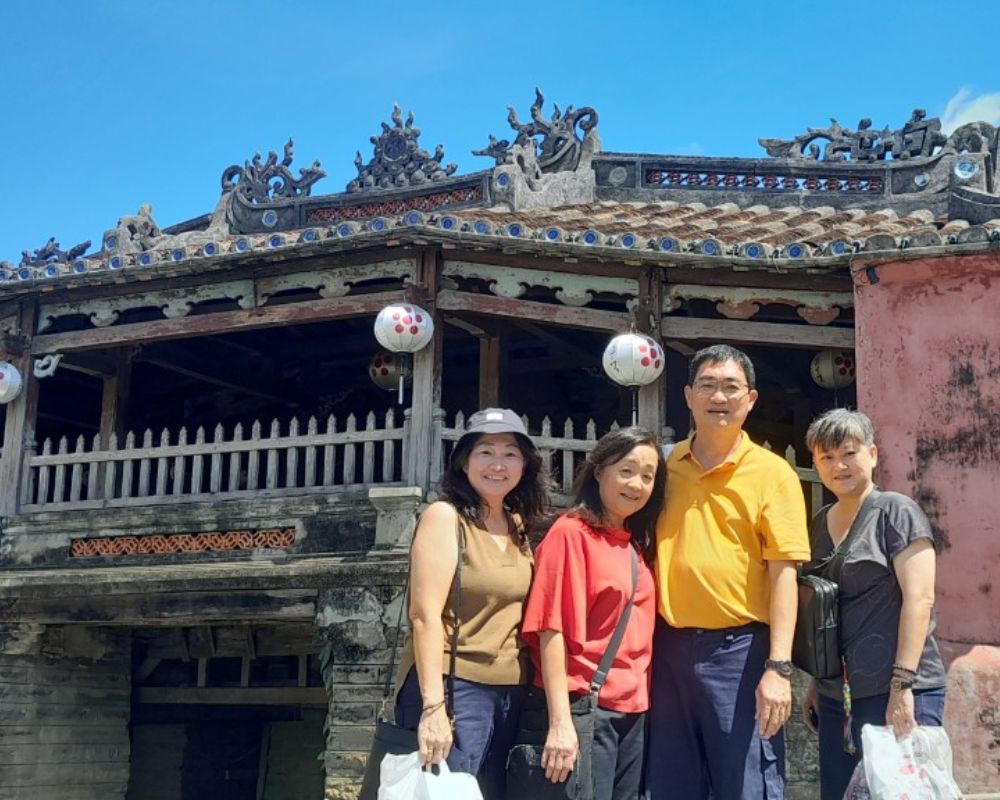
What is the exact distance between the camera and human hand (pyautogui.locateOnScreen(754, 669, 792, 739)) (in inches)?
164

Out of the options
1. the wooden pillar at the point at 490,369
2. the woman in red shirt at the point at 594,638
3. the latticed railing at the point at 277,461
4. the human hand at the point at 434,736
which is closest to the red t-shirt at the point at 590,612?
the woman in red shirt at the point at 594,638

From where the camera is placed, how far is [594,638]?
14.0 feet

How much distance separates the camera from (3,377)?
32.8 ft

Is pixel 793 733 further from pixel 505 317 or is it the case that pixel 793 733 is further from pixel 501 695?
pixel 501 695

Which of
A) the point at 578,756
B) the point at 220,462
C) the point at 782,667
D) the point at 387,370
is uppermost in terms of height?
the point at 387,370

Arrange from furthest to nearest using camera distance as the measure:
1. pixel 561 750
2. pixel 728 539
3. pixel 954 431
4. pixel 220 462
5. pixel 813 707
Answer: pixel 220 462 → pixel 954 431 → pixel 813 707 → pixel 728 539 → pixel 561 750

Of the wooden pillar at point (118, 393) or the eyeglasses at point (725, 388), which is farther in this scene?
the wooden pillar at point (118, 393)

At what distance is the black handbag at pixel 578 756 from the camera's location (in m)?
4.14

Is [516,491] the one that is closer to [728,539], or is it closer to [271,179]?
[728,539]

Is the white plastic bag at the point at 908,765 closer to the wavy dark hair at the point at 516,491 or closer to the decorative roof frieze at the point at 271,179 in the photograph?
the wavy dark hair at the point at 516,491

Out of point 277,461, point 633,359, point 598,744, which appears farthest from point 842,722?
point 277,461

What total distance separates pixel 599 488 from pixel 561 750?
98cm

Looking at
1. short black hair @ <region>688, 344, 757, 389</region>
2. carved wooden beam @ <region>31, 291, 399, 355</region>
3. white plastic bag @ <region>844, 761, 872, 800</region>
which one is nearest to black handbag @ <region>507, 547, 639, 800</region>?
short black hair @ <region>688, 344, 757, 389</region>

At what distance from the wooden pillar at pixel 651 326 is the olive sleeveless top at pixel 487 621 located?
180 inches
